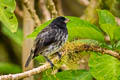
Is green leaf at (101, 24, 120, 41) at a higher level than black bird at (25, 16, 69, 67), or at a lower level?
higher

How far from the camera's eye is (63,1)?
6453 mm

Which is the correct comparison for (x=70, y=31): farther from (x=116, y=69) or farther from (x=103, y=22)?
(x=116, y=69)

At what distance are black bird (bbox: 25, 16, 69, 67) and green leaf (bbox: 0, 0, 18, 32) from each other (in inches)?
16.4

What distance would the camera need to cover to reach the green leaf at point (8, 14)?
2463 millimetres

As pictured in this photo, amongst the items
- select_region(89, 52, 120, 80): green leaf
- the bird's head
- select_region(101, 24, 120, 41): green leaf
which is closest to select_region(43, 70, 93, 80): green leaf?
select_region(89, 52, 120, 80): green leaf

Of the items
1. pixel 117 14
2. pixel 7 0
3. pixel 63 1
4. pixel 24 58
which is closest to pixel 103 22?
pixel 7 0

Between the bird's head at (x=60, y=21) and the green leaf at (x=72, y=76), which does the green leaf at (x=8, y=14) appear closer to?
the green leaf at (x=72, y=76)

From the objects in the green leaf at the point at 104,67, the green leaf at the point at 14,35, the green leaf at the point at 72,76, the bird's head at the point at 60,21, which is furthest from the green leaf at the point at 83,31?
the green leaf at the point at 14,35

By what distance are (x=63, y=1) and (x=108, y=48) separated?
4.04 metres

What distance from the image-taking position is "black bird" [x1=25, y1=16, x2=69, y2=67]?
2838mm

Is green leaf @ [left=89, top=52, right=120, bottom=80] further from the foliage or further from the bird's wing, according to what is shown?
the bird's wing

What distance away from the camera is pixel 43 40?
2928 millimetres

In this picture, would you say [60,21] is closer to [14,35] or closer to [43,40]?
[43,40]

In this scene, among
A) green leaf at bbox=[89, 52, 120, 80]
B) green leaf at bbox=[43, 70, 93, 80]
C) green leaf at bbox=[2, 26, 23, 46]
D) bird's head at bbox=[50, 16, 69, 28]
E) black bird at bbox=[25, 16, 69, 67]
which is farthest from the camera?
green leaf at bbox=[2, 26, 23, 46]
